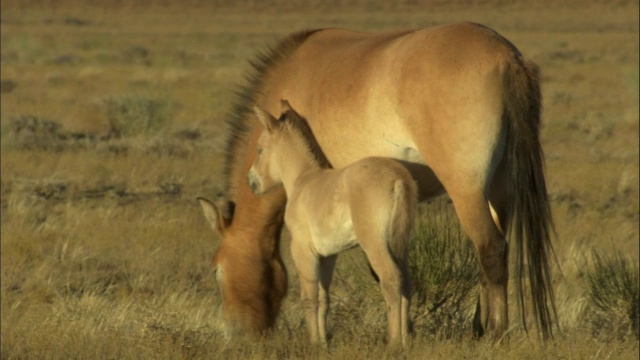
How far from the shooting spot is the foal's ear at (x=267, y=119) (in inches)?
281

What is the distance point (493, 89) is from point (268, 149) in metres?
1.36

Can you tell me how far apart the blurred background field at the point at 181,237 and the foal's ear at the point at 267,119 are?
1.20 metres

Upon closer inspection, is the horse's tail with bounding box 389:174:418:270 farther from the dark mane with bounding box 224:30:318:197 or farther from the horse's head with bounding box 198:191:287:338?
the dark mane with bounding box 224:30:318:197

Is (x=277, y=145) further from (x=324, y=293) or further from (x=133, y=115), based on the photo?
(x=133, y=115)

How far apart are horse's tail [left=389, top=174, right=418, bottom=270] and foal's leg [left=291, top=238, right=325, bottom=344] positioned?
58 cm

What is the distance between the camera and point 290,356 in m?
6.61

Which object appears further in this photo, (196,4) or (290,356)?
(196,4)

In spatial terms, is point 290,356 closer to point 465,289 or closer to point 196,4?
point 465,289

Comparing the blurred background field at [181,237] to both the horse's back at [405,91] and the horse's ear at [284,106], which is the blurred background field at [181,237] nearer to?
the horse's back at [405,91]

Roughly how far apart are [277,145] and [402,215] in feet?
3.78

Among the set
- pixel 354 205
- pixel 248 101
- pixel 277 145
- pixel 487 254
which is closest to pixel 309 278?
pixel 354 205

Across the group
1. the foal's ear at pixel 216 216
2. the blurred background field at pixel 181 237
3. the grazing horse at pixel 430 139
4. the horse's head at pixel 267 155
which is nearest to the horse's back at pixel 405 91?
the grazing horse at pixel 430 139

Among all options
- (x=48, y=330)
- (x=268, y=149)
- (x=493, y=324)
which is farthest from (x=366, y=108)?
(x=48, y=330)

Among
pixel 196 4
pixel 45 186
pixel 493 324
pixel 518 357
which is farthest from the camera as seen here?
pixel 196 4
